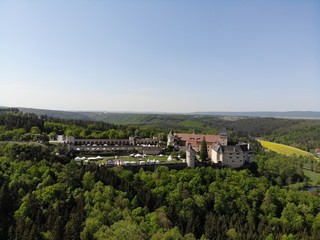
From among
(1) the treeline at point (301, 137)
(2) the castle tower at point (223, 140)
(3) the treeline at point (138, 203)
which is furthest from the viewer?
(1) the treeline at point (301, 137)

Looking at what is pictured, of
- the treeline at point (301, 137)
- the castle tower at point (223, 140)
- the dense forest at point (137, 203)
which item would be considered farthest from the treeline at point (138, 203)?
the treeline at point (301, 137)

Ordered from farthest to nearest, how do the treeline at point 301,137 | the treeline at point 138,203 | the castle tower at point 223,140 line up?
the treeline at point 301,137 → the castle tower at point 223,140 → the treeline at point 138,203

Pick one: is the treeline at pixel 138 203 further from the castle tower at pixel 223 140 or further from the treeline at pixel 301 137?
the treeline at pixel 301 137

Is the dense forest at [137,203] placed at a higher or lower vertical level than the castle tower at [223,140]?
lower

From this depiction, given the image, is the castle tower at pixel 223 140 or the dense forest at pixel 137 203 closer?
the dense forest at pixel 137 203

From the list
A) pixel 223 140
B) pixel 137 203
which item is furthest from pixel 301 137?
pixel 137 203

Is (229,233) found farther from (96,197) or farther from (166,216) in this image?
(96,197)

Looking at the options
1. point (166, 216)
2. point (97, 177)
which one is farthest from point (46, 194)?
point (166, 216)
